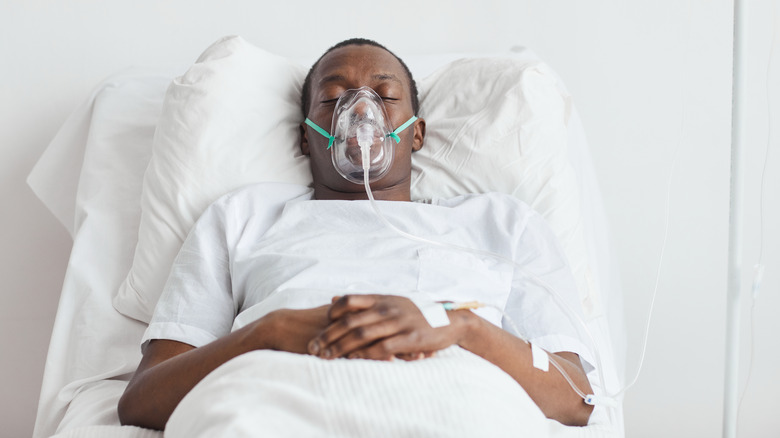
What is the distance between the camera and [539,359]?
4.63 feet

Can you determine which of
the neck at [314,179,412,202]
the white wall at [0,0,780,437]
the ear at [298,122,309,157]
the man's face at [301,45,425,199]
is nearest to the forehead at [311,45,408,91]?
the man's face at [301,45,425,199]

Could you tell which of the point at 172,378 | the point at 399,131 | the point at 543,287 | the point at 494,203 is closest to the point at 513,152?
the point at 494,203

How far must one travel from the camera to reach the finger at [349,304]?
1.24 m

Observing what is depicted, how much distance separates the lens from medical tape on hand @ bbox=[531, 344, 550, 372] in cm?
140

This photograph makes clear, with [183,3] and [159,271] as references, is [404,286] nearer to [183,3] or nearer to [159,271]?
[159,271]

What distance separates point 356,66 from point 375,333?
0.81m

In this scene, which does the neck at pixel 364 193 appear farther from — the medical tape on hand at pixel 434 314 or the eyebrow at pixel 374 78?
the medical tape on hand at pixel 434 314

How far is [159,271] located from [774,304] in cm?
176

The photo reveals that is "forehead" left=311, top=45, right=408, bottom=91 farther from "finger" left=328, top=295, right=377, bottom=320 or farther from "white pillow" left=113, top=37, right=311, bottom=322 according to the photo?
"finger" left=328, top=295, right=377, bottom=320

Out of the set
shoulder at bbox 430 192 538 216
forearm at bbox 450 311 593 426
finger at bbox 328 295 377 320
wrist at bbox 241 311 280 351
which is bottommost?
forearm at bbox 450 311 593 426

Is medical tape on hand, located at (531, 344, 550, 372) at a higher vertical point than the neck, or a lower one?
lower

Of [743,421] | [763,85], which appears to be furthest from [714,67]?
[743,421]

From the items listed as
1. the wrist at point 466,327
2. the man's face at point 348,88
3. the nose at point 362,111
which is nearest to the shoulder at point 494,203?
the man's face at point 348,88

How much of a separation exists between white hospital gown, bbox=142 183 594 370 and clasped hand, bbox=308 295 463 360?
171 mm
